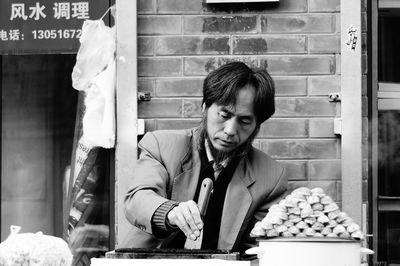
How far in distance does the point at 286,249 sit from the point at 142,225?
98cm

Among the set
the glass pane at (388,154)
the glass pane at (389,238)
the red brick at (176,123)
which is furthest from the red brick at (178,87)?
the glass pane at (389,238)

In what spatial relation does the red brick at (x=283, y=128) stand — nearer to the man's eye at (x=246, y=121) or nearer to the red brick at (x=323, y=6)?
the red brick at (x=323, y=6)

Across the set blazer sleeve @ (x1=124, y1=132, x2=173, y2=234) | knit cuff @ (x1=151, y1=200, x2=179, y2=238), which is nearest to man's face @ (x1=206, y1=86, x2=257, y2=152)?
blazer sleeve @ (x1=124, y1=132, x2=173, y2=234)

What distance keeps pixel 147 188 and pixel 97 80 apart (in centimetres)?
134

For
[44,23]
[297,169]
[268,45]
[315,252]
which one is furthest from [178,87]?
[315,252]

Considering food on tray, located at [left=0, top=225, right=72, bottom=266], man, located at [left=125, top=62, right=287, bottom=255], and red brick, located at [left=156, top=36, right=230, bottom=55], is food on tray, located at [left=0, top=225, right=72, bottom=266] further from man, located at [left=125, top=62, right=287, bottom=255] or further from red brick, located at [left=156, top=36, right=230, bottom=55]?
red brick, located at [left=156, top=36, right=230, bottom=55]

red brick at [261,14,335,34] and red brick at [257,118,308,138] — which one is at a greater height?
red brick at [261,14,335,34]

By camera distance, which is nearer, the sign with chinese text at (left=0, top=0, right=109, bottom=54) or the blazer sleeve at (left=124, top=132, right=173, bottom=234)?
the blazer sleeve at (left=124, top=132, right=173, bottom=234)

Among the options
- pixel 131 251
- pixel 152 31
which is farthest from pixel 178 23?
pixel 131 251

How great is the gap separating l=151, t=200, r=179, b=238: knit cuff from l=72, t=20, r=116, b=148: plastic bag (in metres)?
1.39

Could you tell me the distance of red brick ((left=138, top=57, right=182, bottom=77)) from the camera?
5.12 m

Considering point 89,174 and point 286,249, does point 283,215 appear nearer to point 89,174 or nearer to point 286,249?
point 286,249

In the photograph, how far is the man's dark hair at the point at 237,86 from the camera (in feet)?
13.7

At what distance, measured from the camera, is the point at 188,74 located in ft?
16.8
